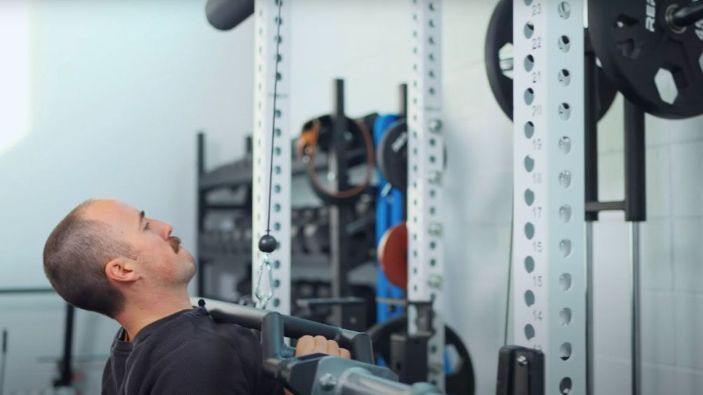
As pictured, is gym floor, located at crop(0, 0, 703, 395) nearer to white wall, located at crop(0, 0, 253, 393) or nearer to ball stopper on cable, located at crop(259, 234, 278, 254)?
white wall, located at crop(0, 0, 253, 393)

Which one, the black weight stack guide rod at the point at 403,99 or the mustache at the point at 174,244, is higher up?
the black weight stack guide rod at the point at 403,99

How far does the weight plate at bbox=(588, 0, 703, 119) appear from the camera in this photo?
1521 mm

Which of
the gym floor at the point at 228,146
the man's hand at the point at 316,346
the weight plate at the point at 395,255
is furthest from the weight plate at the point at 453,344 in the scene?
the man's hand at the point at 316,346

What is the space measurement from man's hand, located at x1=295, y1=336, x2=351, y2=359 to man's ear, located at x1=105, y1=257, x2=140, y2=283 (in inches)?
18.4

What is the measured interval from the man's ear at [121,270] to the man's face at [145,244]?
1cm

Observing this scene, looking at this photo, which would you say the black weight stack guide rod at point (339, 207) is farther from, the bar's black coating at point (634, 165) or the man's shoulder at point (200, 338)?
the man's shoulder at point (200, 338)

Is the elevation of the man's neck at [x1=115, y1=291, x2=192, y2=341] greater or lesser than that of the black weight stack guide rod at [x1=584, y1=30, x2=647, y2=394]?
lesser

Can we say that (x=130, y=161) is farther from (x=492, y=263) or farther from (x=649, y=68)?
(x=649, y=68)

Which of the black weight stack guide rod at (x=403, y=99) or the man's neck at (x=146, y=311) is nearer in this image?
the man's neck at (x=146, y=311)

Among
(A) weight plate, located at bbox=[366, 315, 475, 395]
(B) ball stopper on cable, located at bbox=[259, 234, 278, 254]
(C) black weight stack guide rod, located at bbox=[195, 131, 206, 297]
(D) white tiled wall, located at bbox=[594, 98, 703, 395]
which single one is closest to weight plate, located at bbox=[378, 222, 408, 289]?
(A) weight plate, located at bbox=[366, 315, 475, 395]

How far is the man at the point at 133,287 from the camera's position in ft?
4.63

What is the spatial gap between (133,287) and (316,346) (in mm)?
510

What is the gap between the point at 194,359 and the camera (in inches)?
52.4

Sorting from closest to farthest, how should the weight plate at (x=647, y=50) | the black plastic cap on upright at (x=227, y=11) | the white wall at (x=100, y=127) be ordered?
the weight plate at (x=647, y=50) < the black plastic cap on upright at (x=227, y=11) < the white wall at (x=100, y=127)
